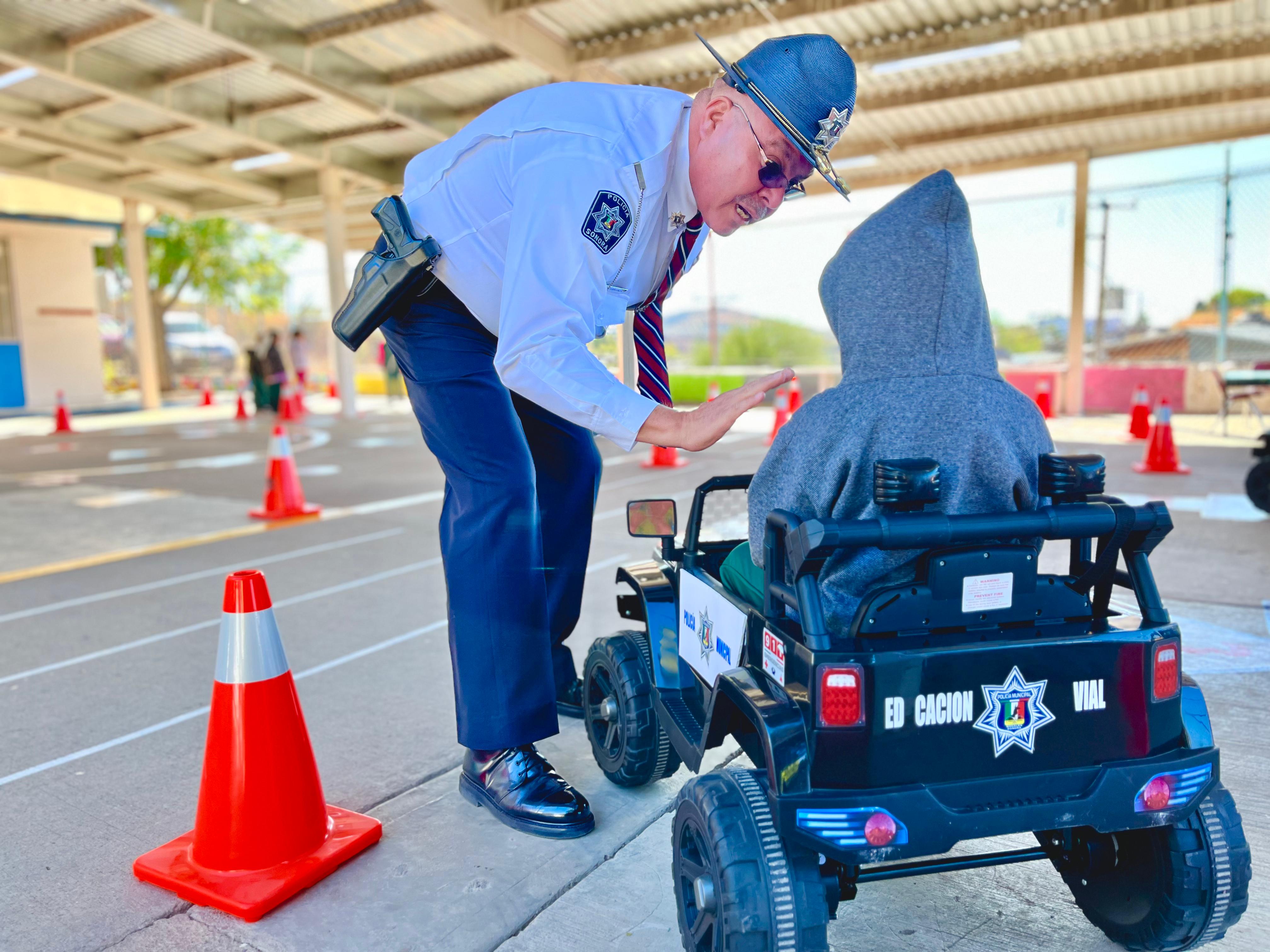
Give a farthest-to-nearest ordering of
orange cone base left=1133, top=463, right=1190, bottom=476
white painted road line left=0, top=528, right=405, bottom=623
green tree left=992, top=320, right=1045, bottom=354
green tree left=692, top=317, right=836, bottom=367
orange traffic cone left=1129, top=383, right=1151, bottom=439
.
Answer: green tree left=692, top=317, right=836, bottom=367 < green tree left=992, top=320, right=1045, bottom=354 < orange traffic cone left=1129, top=383, right=1151, bottom=439 < orange cone base left=1133, top=463, right=1190, bottom=476 < white painted road line left=0, top=528, right=405, bottom=623

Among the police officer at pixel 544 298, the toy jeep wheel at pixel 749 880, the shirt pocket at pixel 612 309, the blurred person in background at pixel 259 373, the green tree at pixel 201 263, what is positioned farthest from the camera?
the green tree at pixel 201 263

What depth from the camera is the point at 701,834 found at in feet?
4.97

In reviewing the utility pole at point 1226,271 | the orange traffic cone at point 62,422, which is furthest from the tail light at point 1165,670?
the orange traffic cone at point 62,422

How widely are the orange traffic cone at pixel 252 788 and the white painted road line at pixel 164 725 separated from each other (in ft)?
0.39

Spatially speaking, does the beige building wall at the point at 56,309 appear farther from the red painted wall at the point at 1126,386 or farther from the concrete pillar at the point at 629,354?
the concrete pillar at the point at 629,354

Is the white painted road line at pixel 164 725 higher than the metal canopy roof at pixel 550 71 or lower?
lower

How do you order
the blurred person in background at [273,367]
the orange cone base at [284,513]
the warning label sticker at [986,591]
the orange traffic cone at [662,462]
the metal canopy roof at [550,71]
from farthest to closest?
the blurred person in background at [273,367] < the metal canopy roof at [550,71] < the orange traffic cone at [662,462] < the orange cone base at [284,513] < the warning label sticker at [986,591]

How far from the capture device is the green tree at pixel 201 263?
28469 mm

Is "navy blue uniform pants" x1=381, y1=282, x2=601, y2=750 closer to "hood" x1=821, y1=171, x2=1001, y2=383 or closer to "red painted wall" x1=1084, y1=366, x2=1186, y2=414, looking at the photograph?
"hood" x1=821, y1=171, x2=1001, y2=383

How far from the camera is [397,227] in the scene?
2111 millimetres

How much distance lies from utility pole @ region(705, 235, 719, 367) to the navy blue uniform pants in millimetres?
18536

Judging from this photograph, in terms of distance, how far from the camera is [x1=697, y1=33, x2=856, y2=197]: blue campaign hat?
1704 mm

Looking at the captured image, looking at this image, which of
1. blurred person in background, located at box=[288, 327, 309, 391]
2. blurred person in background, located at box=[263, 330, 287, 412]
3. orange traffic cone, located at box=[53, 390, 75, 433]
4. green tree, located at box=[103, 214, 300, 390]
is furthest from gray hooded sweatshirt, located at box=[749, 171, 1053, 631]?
green tree, located at box=[103, 214, 300, 390]

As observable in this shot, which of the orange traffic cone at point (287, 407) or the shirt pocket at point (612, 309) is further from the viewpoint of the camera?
the orange traffic cone at point (287, 407)
